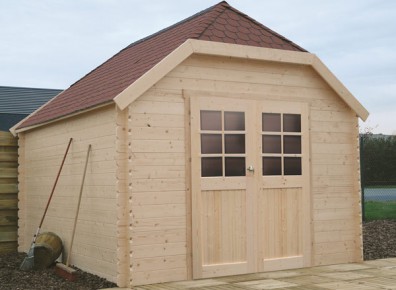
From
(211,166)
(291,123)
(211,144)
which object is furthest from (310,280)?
(291,123)

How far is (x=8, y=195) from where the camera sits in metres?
10.2

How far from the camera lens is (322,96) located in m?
8.48

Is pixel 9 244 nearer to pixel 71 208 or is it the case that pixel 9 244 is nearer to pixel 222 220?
pixel 71 208

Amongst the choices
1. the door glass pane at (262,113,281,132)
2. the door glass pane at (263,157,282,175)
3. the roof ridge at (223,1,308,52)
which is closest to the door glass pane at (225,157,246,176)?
the door glass pane at (263,157,282,175)

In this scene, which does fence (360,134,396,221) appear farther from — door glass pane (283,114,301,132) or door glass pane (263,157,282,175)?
door glass pane (263,157,282,175)

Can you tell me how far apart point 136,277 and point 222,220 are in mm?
1280

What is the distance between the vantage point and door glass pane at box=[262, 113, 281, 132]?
7977 millimetres

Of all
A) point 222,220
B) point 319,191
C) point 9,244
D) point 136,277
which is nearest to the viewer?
point 136,277

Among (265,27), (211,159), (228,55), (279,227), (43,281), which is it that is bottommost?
(43,281)

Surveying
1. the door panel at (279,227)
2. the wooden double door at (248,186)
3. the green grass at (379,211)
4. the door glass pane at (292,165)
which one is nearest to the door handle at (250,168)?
the wooden double door at (248,186)

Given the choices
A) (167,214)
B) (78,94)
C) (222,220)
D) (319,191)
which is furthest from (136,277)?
(78,94)

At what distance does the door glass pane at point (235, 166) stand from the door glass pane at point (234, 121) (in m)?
0.37

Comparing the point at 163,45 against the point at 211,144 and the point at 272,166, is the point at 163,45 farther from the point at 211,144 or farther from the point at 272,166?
the point at 272,166

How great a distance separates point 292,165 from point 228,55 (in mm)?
1689
